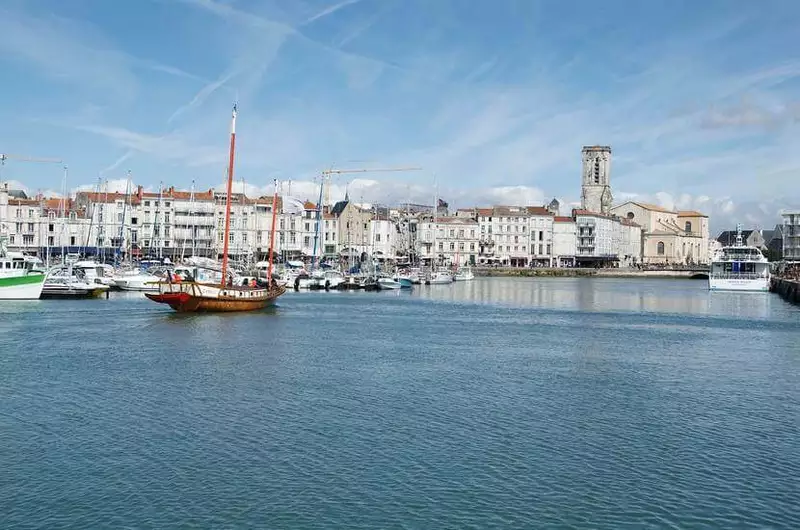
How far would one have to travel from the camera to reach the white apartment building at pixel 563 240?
155625mm

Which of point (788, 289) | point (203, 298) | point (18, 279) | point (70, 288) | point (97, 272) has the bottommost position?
point (203, 298)

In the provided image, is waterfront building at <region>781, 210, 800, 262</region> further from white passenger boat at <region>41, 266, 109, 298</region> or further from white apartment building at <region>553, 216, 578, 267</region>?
white passenger boat at <region>41, 266, 109, 298</region>

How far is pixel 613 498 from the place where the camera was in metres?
16.2

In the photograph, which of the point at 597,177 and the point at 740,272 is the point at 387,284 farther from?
the point at 597,177

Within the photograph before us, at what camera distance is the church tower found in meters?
176

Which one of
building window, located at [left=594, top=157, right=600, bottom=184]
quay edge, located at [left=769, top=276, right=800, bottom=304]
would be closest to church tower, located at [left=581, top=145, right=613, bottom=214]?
building window, located at [left=594, top=157, right=600, bottom=184]

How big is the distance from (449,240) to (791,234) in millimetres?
54418

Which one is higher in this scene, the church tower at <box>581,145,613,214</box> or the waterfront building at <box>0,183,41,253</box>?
the church tower at <box>581,145,613,214</box>

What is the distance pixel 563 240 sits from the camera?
156 metres

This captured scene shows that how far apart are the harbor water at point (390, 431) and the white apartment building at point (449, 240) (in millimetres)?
104398

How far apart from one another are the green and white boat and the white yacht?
228ft

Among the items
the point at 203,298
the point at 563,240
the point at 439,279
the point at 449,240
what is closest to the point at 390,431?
the point at 203,298

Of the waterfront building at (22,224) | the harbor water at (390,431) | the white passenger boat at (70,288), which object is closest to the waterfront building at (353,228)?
the waterfront building at (22,224)

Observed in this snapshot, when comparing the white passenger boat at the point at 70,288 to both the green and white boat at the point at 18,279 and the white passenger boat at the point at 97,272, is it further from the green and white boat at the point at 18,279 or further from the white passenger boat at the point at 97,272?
the green and white boat at the point at 18,279
